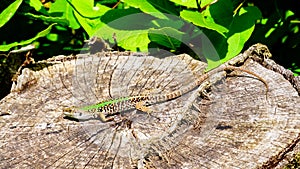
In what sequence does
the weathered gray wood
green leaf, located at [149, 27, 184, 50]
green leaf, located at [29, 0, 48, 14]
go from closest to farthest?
the weathered gray wood, green leaf, located at [149, 27, 184, 50], green leaf, located at [29, 0, 48, 14]

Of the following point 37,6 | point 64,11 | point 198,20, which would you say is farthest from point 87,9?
point 198,20

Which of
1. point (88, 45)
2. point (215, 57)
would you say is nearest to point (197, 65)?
point (215, 57)

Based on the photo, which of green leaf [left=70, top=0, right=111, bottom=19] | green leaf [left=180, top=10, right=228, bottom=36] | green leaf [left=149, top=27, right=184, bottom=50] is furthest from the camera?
green leaf [left=70, top=0, right=111, bottom=19]

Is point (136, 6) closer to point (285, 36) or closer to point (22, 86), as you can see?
point (22, 86)

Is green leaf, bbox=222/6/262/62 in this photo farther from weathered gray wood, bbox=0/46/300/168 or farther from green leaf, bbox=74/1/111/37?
green leaf, bbox=74/1/111/37

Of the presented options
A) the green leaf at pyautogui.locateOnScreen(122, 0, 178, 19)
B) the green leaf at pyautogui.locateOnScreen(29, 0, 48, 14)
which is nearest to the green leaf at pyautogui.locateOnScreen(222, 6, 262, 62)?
the green leaf at pyautogui.locateOnScreen(122, 0, 178, 19)

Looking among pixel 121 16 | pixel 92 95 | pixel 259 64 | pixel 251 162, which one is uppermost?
pixel 121 16

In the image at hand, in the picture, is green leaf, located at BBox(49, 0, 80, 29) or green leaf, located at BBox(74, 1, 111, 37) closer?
green leaf, located at BBox(74, 1, 111, 37)

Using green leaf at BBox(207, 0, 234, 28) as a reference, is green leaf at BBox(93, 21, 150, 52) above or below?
below
